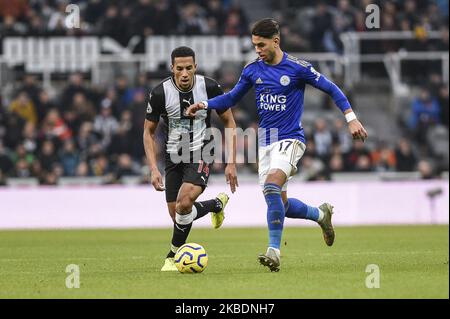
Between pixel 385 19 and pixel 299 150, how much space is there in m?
15.9

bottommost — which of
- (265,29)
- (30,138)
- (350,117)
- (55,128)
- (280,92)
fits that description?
(30,138)

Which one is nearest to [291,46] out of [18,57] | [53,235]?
[18,57]

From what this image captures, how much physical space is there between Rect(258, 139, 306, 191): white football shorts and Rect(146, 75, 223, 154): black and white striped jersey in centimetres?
79

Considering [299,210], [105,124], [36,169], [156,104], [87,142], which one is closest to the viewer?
[156,104]

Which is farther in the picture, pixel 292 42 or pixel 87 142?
pixel 292 42

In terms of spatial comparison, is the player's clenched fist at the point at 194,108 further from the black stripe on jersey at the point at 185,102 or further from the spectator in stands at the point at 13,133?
the spectator in stands at the point at 13,133

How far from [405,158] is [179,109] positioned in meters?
12.8

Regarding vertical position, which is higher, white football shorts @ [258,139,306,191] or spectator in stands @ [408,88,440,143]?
white football shorts @ [258,139,306,191]

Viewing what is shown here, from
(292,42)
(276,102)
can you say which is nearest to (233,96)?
(276,102)

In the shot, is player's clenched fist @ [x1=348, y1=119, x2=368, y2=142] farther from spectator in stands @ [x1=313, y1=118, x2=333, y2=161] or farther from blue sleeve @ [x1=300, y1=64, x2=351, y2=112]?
spectator in stands @ [x1=313, y1=118, x2=333, y2=161]

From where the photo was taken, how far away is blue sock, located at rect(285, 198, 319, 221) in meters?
11.6

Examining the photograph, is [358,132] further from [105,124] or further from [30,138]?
[105,124]

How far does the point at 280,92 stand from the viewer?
1085cm

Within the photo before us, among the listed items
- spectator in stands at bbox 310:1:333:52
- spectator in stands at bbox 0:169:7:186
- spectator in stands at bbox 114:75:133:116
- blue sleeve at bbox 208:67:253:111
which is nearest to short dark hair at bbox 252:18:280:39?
blue sleeve at bbox 208:67:253:111
